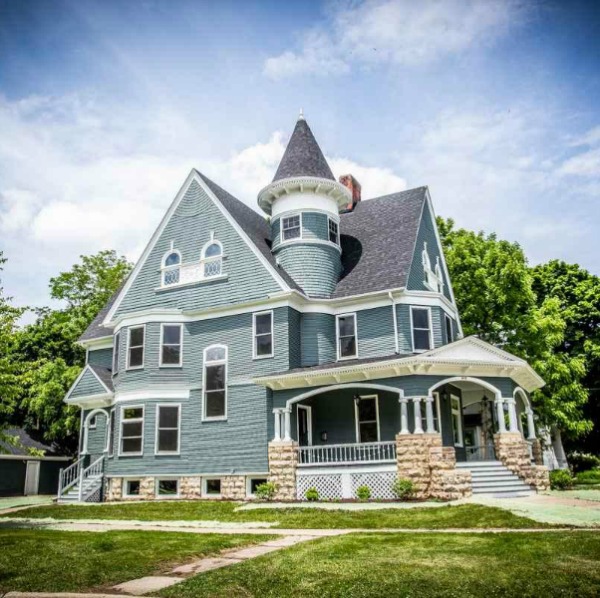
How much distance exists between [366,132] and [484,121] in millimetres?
2831

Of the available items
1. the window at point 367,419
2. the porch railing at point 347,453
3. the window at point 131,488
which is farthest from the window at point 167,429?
the window at point 367,419

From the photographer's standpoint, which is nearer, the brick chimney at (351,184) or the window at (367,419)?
the window at (367,419)

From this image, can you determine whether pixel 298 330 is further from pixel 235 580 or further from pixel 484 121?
pixel 235 580

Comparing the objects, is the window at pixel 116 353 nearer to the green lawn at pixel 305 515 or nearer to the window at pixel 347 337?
the green lawn at pixel 305 515

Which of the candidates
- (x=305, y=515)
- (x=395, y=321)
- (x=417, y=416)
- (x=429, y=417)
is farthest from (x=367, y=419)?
(x=305, y=515)

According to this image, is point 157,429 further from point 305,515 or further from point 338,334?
point 305,515

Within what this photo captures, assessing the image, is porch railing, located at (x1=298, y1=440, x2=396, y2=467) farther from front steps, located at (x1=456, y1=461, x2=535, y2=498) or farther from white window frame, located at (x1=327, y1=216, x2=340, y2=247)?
white window frame, located at (x1=327, y1=216, x2=340, y2=247)

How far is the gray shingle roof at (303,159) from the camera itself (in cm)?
2597

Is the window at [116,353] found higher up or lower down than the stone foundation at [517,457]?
higher up

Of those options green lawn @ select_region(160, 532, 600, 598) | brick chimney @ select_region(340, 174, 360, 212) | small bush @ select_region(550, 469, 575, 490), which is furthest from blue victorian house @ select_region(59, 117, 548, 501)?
green lawn @ select_region(160, 532, 600, 598)

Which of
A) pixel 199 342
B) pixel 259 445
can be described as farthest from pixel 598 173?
pixel 199 342

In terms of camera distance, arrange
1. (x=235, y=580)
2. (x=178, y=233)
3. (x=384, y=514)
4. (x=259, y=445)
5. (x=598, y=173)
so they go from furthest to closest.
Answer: (x=178, y=233) → (x=259, y=445) → (x=384, y=514) → (x=598, y=173) → (x=235, y=580)

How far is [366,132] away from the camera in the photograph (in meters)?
15.7

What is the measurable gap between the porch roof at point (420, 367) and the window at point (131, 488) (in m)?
6.73
